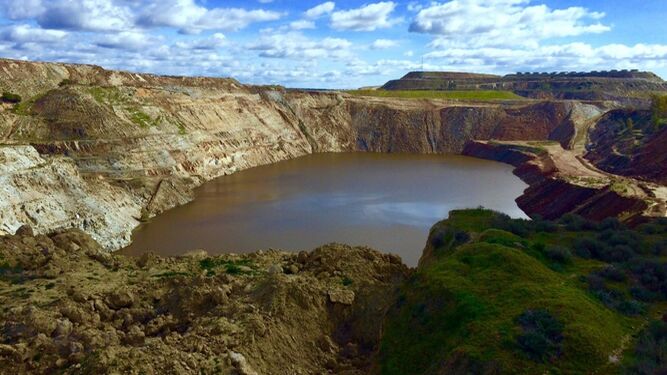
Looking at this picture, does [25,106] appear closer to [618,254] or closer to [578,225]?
[578,225]

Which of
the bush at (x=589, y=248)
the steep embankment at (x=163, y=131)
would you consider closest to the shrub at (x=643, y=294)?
the bush at (x=589, y=248)

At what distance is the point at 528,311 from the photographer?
12.6 metres

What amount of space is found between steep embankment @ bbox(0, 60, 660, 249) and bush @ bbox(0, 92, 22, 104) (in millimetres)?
538

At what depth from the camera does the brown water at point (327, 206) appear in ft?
110

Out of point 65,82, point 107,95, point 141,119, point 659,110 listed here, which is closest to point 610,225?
point 141,119

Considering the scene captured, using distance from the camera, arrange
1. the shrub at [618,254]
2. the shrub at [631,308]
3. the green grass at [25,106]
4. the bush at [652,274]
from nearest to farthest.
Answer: the shrub at [631,308], the bush at [652,274], the shrub at [618,254], the green grass at [25,106]

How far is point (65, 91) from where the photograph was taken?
54750 millimetres

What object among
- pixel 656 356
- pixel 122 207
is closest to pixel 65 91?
pixel 122 207

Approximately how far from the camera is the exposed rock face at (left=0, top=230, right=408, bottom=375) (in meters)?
13.7

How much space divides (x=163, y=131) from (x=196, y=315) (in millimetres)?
42816

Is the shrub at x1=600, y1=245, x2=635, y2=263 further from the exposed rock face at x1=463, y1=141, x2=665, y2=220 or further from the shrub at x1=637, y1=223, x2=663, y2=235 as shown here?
the exposed rock face at x1=463, y1=141, x2=665, y2=220

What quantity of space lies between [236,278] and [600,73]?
508 feet

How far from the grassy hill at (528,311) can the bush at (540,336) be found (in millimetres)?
21

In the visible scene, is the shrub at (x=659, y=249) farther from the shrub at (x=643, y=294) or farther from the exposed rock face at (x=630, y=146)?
the exposed rock face at (x=630, y=146)
